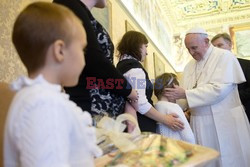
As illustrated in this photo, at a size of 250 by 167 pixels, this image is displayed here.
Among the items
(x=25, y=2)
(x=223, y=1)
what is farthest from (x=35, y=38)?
(x=223, y=1)

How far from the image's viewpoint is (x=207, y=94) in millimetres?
2883

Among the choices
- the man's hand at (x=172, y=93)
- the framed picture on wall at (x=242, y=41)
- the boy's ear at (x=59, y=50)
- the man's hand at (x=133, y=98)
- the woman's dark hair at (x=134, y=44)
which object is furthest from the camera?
the framed picture on wall at (x=242, y=41)

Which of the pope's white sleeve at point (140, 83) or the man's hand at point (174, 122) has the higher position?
the pope's white sleeve at point (140, 83)

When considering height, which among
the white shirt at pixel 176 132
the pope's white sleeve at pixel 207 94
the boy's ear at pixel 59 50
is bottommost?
the white shirt at pixel 176 132

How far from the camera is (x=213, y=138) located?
9.83 feet

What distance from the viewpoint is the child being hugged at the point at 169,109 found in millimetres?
2332

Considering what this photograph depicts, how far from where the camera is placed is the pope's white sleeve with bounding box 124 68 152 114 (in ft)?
6.56

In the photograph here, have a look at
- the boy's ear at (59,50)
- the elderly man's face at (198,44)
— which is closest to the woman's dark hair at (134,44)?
the elderly man's face at (198,44)

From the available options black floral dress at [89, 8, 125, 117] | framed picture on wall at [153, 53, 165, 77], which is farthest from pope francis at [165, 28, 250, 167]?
framed picture on wall at [153, 53, 165, 77]

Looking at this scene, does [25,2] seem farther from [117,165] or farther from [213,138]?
[213,138]

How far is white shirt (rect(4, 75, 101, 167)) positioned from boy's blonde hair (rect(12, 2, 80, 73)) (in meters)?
0.07

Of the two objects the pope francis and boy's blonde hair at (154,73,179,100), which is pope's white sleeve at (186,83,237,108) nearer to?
the pope francis

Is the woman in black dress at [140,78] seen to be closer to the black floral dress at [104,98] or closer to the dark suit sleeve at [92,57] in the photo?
the black floral dress at [104,98]

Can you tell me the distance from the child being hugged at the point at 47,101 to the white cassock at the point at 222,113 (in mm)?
2208
